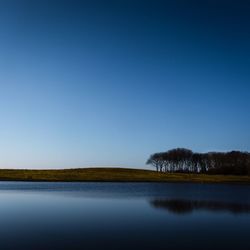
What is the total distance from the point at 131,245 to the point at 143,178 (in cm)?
9737

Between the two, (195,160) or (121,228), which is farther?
(195,160)

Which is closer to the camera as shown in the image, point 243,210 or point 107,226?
point 107,226

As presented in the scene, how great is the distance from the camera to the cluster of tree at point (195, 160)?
158375 mm

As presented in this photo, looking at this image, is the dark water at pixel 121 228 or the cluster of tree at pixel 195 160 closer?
the dark water at pixel 121 228

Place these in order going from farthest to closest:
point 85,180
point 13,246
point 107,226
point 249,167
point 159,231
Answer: point 249,167 → point 85,180 → point 107,226 → point 159,231 → point 13,246

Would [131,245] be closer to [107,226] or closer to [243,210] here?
[107,226]

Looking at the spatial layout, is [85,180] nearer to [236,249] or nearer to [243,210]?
[243,210]

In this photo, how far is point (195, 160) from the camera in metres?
167

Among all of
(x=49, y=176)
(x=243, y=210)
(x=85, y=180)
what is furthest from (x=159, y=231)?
(x=49, y=176)

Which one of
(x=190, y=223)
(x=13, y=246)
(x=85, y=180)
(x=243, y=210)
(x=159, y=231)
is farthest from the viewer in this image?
(x=85, y=180)

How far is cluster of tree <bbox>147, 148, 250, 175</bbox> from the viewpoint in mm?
158375

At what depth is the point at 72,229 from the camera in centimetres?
2233

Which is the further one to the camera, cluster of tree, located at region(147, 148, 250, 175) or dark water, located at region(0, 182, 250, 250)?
cluster of tree, located at region(147, 148, 250, 175)

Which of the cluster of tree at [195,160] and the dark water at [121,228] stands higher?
the cluster of tree at [195,160]
